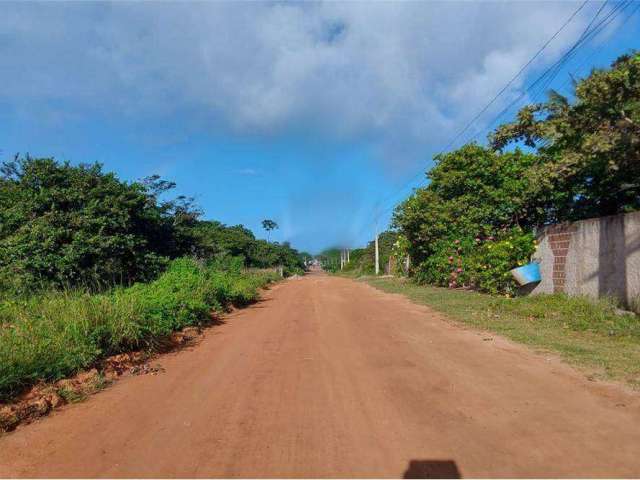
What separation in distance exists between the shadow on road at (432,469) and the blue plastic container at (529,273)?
36.1 feet

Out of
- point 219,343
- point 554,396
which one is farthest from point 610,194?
point 219,343

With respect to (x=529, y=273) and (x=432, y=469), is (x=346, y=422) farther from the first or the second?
(x=529, y=273)

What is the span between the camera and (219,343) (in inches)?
359

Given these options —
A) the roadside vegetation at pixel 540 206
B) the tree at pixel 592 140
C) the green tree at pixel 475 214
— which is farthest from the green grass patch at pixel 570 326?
the tree at pixel 592 140

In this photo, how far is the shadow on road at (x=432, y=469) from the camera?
11.5ft

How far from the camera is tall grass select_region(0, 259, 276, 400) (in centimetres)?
586

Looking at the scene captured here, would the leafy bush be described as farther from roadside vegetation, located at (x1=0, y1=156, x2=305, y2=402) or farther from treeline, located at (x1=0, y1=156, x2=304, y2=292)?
treeline, located at (x1=0, y1=156, x2=304, y2=292)

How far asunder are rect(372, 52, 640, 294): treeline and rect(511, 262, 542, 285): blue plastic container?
71 cm

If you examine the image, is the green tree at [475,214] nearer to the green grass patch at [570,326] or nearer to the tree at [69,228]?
the green grass patch at [570,326]

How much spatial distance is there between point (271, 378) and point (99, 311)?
10.9ft

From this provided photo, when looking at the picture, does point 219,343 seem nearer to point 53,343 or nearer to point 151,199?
point 53,343

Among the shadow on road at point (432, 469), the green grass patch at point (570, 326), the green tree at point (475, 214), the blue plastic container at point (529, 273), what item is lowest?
the shadow on road at point (432, 469)

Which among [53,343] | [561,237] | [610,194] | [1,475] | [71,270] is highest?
[610,194]

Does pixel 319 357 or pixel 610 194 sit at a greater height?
pixel 610 194
